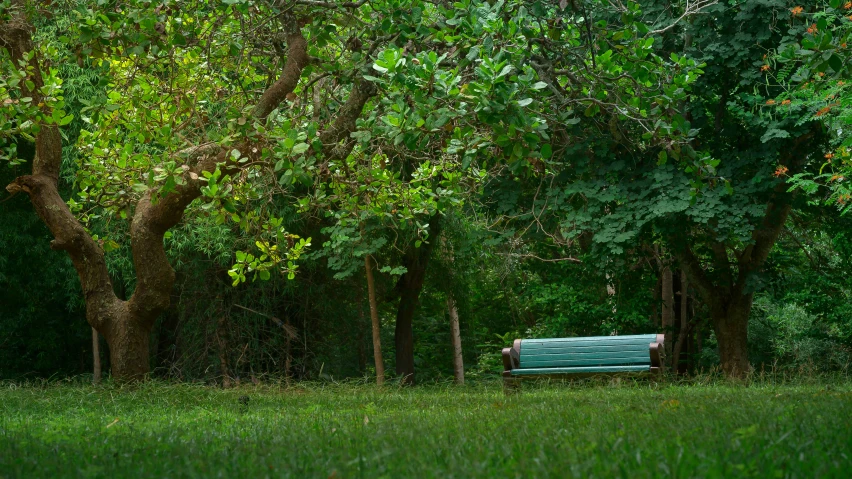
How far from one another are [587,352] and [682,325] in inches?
367

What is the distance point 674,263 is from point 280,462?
1405 cm

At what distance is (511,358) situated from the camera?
10117 mm

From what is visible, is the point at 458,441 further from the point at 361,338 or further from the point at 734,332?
the point at 361,338

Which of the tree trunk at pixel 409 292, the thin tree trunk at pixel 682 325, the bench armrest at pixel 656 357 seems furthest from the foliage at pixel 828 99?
the tree trunk at pixel 409 292

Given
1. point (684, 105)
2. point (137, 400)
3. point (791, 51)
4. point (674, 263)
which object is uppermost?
point (684, 105)

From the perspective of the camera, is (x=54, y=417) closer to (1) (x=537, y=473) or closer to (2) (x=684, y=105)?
(1) (x=537, y=473)

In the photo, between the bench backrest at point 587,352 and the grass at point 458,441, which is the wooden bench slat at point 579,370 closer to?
the bench backrest at point 587,352

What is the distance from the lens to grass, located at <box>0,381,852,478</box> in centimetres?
330

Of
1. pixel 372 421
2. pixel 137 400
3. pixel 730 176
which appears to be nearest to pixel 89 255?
pixel 137 400

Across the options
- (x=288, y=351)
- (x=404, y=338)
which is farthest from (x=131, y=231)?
(x=404, y=338)

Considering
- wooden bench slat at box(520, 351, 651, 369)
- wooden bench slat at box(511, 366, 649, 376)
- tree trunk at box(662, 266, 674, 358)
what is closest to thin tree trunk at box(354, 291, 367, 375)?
tree trunk at box(662, 266, 674, 358)

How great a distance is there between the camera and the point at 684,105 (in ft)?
41.5

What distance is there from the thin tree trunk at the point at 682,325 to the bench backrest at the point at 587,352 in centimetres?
861

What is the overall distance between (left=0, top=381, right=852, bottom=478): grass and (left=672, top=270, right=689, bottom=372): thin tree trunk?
37.9 ft
